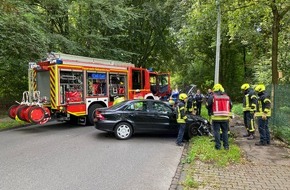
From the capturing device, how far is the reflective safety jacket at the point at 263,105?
8.85 metres

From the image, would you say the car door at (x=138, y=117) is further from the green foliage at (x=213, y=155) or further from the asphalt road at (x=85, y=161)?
the green foliage at (x=213, y=155)

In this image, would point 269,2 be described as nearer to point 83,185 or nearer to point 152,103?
point 152,103

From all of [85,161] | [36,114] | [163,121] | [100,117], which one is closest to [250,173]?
[85,161]

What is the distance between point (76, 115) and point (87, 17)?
863cm

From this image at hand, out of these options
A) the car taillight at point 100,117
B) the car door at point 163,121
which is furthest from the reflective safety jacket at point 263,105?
the car taillight at point 100,117

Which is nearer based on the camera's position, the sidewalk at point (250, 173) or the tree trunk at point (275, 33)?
the sidewalk at point (250, 173)

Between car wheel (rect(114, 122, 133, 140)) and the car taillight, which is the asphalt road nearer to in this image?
car wheel (rect(114, 122, 133, 140))

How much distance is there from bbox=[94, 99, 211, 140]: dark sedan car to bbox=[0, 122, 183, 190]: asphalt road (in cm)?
36

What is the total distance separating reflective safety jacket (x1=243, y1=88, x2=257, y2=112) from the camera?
9578 millimetres

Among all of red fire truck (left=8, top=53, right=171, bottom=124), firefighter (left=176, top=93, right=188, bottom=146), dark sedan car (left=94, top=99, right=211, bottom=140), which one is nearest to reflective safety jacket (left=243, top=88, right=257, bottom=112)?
dark sedan car (left=94, top=99, right=211, bottom=140)

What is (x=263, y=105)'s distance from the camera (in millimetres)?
8945

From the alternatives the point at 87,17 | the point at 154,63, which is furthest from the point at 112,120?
the point at 154,63

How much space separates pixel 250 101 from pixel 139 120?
12.1ft

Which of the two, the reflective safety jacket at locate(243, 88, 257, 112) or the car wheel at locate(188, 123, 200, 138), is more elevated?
the reflective safety jacket at locate(243, 88, 257, 112)
